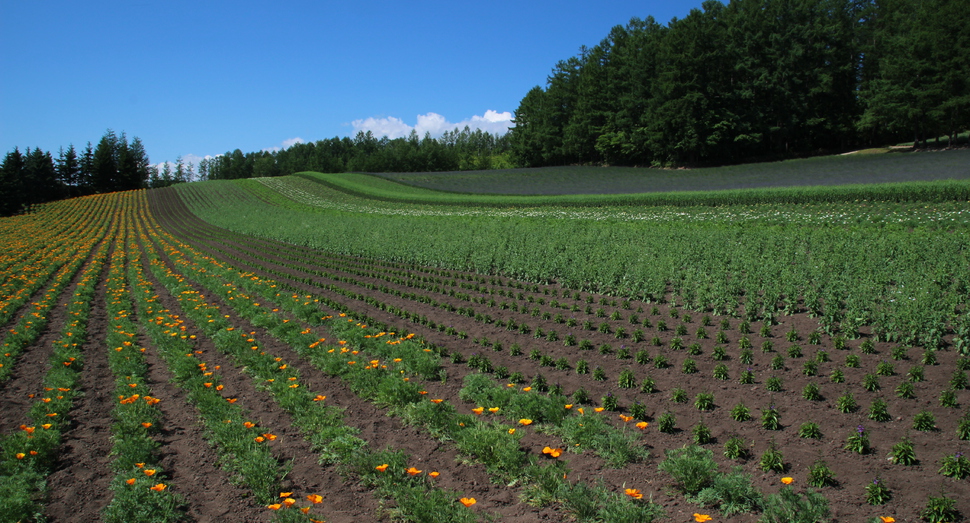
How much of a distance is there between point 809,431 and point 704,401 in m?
1.15

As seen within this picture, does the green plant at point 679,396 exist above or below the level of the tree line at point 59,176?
below

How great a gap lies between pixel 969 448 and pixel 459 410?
17.9ft

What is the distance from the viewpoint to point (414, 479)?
5.21m

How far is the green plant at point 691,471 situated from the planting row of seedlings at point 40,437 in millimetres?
5708

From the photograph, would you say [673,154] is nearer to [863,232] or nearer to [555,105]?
[555,105]

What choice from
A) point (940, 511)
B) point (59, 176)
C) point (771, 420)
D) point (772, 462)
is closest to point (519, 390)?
point (771, 420)

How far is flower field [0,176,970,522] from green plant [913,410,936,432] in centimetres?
9

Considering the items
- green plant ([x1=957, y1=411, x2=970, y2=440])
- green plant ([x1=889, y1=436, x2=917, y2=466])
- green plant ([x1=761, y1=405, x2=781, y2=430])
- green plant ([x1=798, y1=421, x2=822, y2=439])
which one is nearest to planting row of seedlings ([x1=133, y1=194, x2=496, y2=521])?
green plant ([x1=761, y1=405, x2=781, y2=430])

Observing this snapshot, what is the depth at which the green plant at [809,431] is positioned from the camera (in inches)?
228

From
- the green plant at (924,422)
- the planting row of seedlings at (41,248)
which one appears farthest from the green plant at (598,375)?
the planting row of seedlings at (41,248)

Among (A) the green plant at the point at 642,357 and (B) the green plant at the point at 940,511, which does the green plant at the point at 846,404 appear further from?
(A) the green plant at the point at 642,357

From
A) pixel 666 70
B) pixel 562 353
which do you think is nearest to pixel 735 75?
pixel 666 70

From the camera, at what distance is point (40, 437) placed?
19.2ft

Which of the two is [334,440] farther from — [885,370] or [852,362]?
[885,370]
